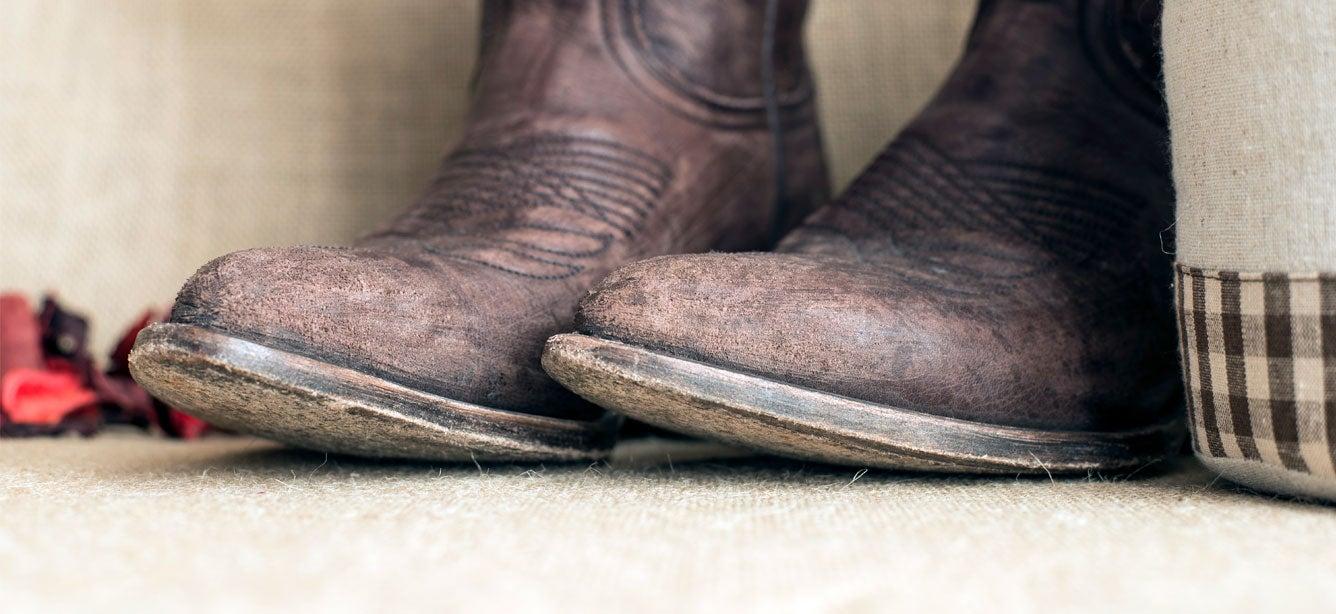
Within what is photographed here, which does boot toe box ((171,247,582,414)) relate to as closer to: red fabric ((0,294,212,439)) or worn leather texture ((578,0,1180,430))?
worn leather texture ((578,0,1180,430))

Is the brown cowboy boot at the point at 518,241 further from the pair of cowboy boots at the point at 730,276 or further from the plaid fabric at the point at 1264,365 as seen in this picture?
the plaid fabric at the point at 1264,365

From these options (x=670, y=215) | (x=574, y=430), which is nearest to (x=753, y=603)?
(x=574, y=430)

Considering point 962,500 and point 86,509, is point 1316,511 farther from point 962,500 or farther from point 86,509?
point 86,509

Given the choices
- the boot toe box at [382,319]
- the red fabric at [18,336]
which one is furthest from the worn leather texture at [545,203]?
the red fabric at [18,336]

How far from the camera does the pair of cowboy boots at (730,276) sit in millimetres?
587

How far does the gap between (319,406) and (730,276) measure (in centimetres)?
23

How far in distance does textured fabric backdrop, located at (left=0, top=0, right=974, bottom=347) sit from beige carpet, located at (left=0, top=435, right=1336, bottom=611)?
0.58 metres

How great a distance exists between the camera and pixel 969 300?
2.19ft

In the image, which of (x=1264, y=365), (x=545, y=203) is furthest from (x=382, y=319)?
(x=1264, y=365)

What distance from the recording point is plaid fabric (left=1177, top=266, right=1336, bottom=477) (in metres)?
0.51

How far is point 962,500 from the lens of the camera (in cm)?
57

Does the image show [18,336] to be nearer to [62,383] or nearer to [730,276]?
[62,383]

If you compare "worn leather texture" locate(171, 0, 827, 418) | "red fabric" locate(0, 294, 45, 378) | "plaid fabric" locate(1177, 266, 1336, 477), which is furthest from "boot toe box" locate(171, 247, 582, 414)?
"red fabric" locate(0, 294, 45, 378)

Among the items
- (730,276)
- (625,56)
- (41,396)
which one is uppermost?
(625,56)
